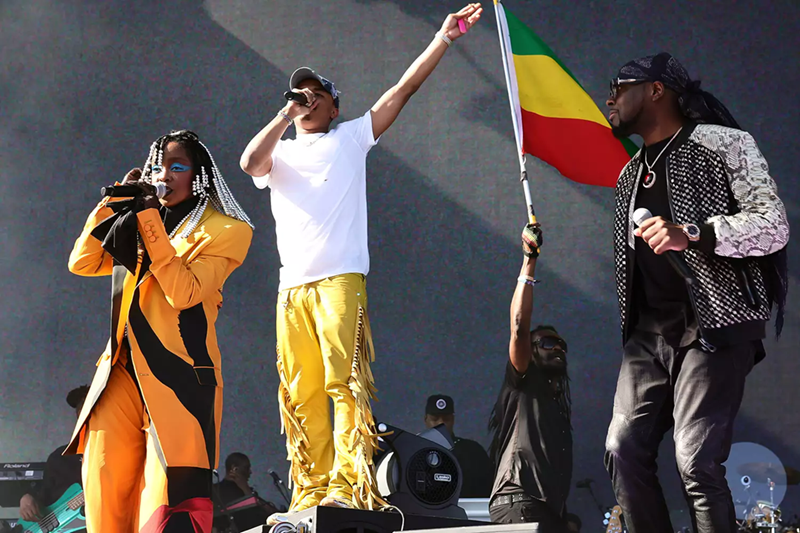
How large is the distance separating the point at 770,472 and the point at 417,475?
3433mm

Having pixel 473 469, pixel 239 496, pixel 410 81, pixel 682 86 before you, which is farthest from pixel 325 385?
pixel 239 496

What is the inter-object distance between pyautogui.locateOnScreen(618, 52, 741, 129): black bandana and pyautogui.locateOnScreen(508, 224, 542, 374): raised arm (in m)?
0.57

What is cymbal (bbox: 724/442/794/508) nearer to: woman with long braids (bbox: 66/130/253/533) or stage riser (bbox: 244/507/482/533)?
stage riser (bbox: 244/507/482/533)

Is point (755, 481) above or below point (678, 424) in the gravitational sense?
below

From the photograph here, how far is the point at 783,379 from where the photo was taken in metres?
5.83

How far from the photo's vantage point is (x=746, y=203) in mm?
2014

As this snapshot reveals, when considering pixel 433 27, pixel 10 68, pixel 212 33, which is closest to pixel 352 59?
pixel 433 27

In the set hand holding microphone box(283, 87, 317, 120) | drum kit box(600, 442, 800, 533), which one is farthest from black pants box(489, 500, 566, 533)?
drum kit box(600, 442, 800, 533)

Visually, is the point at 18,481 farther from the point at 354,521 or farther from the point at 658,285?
the point at 658,285

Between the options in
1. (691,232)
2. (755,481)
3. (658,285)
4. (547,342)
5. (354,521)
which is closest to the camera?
(691,232)

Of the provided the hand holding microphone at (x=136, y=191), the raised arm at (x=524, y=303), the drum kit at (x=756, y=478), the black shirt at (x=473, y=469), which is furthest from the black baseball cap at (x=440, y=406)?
the hand holding microphone at (x=136, y=191)

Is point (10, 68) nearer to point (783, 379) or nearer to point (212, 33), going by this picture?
point (212, 33)

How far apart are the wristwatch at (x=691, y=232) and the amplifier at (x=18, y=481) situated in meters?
4.86

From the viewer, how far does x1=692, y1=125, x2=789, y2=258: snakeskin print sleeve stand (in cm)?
194
